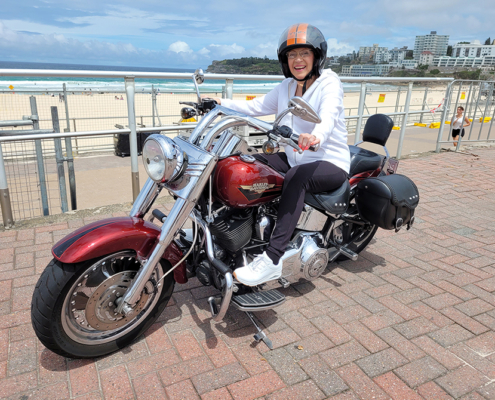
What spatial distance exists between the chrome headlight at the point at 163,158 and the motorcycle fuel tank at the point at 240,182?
0.30m

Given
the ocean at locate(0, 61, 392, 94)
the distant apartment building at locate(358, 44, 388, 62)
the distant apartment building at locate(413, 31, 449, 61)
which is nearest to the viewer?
the ocean at locate(0, 61, 392, 94)

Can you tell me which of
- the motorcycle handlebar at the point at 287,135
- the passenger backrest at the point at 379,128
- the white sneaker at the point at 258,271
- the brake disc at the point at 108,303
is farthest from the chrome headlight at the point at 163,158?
the passenger backrest at the point at 379,128

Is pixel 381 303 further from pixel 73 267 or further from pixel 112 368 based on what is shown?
pixel 73 267

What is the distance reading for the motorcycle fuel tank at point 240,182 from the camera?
7.37ft

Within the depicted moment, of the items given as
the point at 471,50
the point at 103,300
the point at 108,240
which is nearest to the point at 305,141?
the point at 108,240

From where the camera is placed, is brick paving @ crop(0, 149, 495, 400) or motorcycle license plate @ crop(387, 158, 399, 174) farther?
motorcycle license plate @ crop(387, 158, 399, 174)

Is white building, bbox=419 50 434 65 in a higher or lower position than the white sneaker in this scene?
higher

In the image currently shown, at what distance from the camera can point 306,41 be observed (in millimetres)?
2412

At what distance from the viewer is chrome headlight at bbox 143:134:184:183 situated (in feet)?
6.51

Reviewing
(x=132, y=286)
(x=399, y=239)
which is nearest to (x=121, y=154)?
(x=399, y=239)

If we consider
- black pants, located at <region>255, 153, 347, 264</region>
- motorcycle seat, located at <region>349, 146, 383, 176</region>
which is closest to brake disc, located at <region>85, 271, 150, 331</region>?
black pants, located at <region>255, 153, 347, 264</region>

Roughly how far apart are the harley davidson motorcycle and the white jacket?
0.83ft

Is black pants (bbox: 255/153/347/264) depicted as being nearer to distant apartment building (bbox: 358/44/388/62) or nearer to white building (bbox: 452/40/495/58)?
distant apartment building (bbox: 358/44/388/62)

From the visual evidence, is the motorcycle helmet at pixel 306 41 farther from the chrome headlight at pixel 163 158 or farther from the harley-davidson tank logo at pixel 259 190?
the chrome headlight at pixel 163 158
